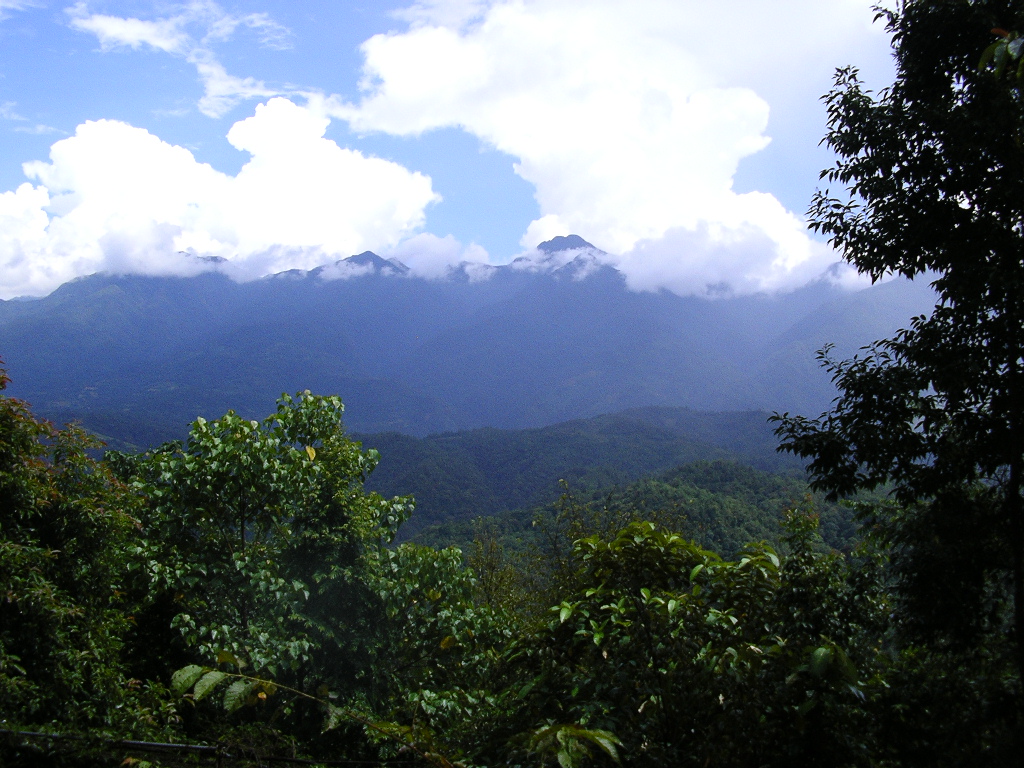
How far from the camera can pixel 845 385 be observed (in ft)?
13.5

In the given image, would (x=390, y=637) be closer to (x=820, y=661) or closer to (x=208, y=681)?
(x=208, y=681)

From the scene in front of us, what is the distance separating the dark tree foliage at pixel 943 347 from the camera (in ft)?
12.0

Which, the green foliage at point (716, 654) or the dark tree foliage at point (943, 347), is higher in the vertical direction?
the dark tree foliage at point (943, 347)

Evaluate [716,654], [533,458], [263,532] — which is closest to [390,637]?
[263,532]

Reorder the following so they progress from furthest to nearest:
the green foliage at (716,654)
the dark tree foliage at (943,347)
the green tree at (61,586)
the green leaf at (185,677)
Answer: the green tree at (61,586) < the dark tree foliage at (943,347) < the green foliage at (716,654) < the green leaf at (185,677)

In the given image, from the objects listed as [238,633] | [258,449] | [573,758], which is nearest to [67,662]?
[238,633]

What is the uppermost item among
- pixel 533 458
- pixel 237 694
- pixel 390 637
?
pixel 237 694

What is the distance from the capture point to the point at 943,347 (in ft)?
12.7

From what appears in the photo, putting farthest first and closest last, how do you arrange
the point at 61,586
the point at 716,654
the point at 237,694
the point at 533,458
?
the point at 533,458 → the point at 61,586 → the point at 716,654 → the point at 237,694

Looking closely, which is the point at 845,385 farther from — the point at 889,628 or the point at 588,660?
the point at 588,660

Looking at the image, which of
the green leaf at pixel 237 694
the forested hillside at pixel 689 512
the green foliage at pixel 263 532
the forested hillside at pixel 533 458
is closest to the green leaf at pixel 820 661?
the forested hillside at pixel 689 512

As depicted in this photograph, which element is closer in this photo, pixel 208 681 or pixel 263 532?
pixel 208 681

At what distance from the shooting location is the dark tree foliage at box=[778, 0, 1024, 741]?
3.66 meters

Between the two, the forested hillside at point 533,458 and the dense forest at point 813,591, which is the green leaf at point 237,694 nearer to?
the dense forest at point 813,591
